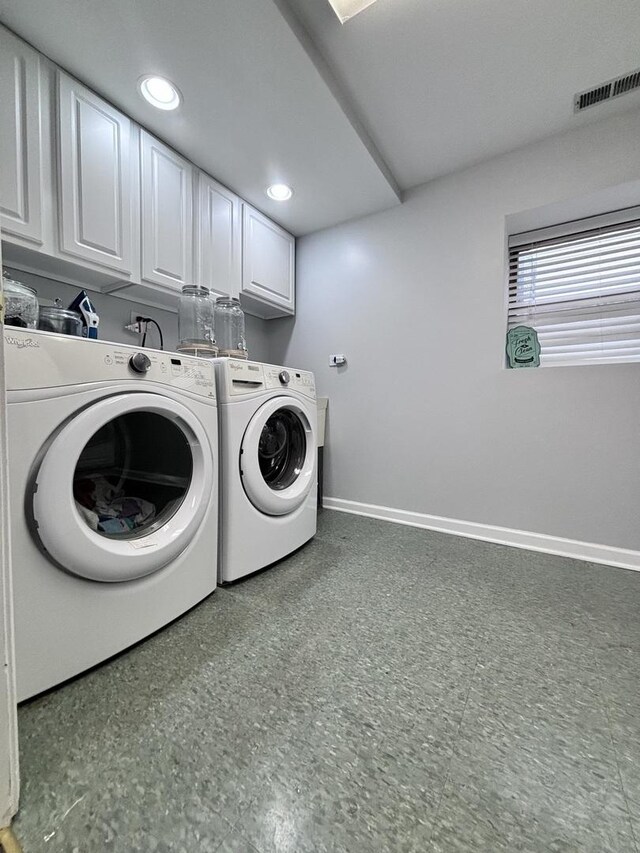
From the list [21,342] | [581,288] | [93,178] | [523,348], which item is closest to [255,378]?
[21,342]

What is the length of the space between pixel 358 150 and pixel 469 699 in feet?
7.21

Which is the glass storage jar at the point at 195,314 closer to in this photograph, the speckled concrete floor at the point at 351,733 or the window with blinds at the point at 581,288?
the speckled concrete floor at the point at 351,733

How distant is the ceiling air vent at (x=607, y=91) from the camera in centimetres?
134

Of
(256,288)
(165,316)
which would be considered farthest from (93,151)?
(256,288)

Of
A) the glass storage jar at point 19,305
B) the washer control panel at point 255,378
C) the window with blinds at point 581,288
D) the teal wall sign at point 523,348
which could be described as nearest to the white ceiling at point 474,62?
the window with blinds at point 581,288

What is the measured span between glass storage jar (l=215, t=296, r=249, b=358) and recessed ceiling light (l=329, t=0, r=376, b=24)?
1.20 m

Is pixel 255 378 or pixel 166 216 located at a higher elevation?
pixel 166 216

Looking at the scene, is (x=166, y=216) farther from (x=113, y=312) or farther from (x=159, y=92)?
(x=113, y=312)

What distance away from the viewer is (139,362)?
0.96 metres

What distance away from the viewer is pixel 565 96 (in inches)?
56.0

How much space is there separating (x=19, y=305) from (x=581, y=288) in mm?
2600

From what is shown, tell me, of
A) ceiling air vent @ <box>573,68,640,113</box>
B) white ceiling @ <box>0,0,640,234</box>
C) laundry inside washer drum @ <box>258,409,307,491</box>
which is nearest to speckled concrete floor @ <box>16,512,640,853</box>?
laundry inside washer drum @ <box>258,409,307,491</box>

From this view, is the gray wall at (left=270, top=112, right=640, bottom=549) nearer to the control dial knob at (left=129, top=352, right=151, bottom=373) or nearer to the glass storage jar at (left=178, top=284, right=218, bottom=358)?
the glass storage jar at (left=178, top=284, right=218, bottom=358)

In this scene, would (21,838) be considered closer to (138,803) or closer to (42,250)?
(138,803)
